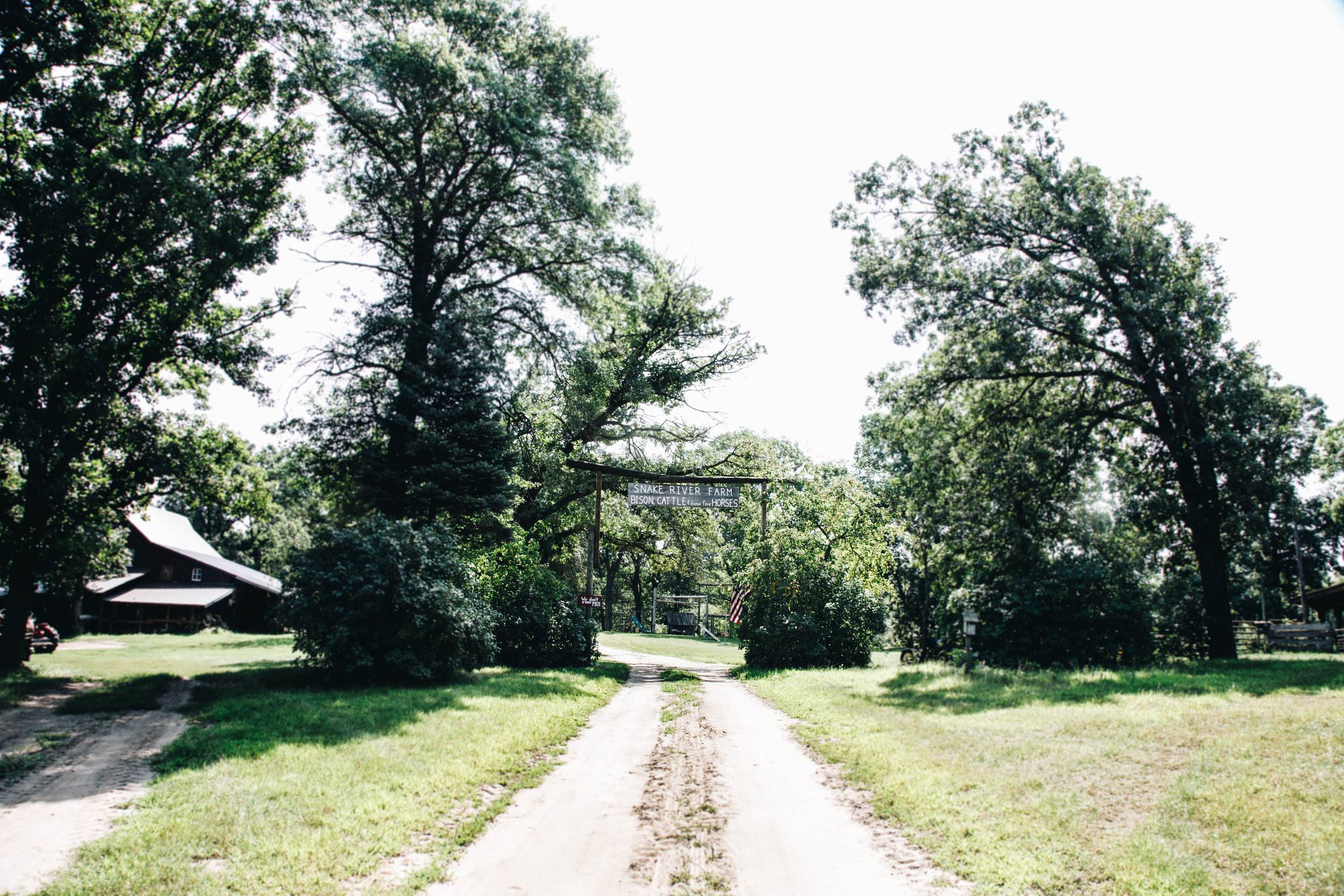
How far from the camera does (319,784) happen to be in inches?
255

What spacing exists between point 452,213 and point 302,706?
48.8ft

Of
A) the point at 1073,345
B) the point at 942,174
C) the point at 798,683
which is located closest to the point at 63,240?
the point at 798,683

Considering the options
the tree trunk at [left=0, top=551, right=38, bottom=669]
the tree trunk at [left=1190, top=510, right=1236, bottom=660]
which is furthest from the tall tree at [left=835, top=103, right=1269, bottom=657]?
the tree trunk at [left=0, top=551, right=38, bottom=669]

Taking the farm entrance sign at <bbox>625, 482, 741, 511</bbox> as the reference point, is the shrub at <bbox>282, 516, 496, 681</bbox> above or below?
below

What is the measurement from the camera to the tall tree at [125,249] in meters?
13.7

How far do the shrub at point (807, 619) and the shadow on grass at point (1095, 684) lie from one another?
3965 millimetres

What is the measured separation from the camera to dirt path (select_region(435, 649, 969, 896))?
4.59 m

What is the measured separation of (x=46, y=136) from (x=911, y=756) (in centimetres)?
2034

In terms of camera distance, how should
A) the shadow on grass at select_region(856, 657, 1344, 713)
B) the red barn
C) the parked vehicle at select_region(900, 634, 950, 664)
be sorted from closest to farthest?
the shadow on grass at select_region(856, 657, 1344, 713)
the parked vehicle at select_region(900, 634, 950, 664)
the red barn

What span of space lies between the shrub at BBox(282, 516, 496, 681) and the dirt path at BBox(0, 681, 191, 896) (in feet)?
7.79

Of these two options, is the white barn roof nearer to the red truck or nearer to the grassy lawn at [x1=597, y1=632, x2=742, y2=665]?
the red truck

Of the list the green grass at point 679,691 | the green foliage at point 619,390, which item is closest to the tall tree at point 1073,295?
the green foliage at point 619,390

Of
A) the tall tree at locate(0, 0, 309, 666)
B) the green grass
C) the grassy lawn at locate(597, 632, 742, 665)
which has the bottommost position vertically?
the grassy lawn at locate(597, 632, 742, 665)

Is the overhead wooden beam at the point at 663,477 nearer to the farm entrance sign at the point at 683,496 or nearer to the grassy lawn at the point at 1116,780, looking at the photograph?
the farm entrance sign at the point at 683,496
